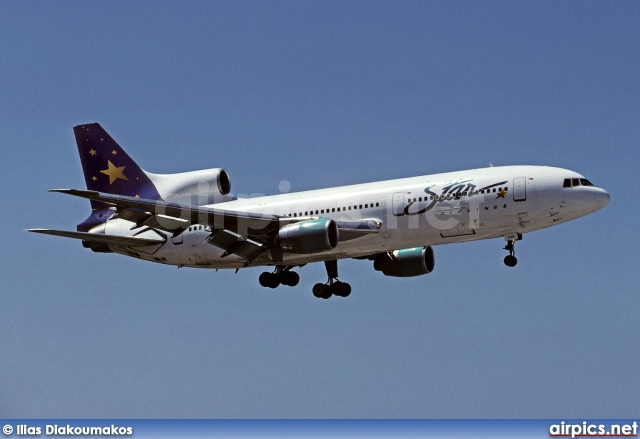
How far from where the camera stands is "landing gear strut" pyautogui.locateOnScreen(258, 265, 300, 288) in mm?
58750

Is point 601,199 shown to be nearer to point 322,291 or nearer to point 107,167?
point 322,291

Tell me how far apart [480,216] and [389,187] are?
16.5 feet

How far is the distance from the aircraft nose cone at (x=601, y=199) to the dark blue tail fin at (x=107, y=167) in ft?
79.2

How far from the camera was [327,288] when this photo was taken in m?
60.8

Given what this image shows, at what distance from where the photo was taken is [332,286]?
200 ft

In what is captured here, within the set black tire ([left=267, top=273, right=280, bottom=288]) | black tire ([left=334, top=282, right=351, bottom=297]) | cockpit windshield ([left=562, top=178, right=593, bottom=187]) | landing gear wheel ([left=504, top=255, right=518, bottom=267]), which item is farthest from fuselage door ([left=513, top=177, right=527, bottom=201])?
black tire ([left=267, top=273, right=280, bottom=288])

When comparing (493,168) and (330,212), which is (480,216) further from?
(330,212)

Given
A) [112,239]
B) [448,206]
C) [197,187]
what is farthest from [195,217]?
[448,206]

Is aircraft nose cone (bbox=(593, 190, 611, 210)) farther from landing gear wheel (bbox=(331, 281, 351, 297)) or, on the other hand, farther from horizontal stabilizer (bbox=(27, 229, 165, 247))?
horizontal stabilizer (bbox=(27, 229, 165, 247))

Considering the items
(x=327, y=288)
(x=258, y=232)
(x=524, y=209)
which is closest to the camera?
(x=524, y=209)

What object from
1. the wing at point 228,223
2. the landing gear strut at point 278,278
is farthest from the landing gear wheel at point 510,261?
the landing gear strut at point 278,278

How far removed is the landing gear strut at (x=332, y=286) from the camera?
60781 mm

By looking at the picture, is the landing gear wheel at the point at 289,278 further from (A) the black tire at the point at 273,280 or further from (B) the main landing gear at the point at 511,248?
(B) the main landing gear at the point at 511,248

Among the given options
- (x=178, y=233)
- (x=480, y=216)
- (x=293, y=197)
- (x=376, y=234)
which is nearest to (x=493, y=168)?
(x=480, y=216)
